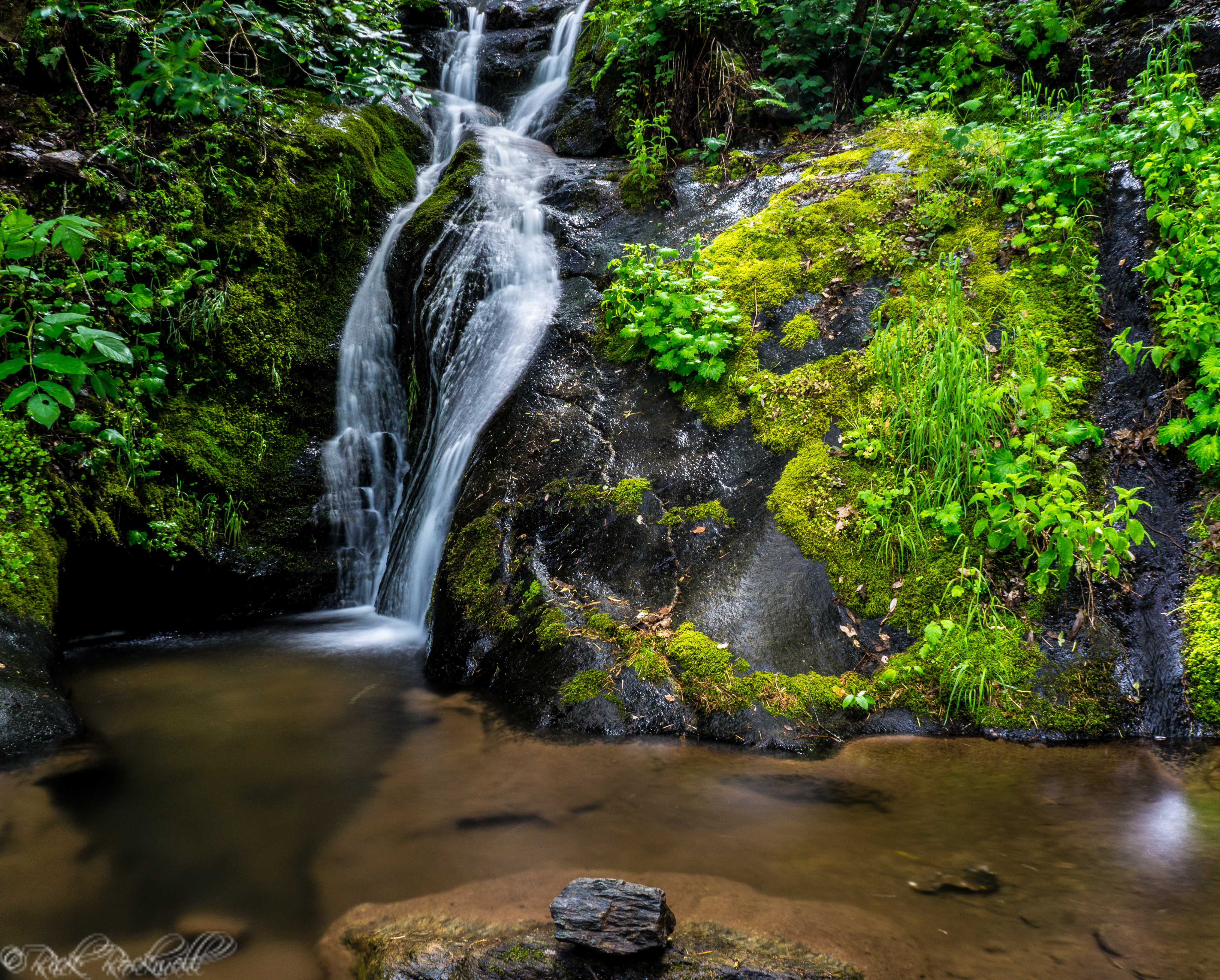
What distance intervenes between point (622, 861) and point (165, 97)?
7580 mm

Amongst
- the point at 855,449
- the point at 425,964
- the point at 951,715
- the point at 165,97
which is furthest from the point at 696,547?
the point at 165,97

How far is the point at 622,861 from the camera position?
2.47m

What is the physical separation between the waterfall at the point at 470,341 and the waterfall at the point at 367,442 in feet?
1.00

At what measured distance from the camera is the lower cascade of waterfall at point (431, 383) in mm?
5555

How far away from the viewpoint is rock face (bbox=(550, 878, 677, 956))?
192cm

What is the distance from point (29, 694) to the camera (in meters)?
3.60

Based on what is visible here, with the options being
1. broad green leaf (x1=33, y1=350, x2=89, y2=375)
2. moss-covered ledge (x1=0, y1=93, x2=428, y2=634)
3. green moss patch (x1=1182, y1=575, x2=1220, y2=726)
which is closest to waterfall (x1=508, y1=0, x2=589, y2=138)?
moss-covered ledge (x1=0, y1=93, x2=428, y2=634)

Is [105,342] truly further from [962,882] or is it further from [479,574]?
[962,882]

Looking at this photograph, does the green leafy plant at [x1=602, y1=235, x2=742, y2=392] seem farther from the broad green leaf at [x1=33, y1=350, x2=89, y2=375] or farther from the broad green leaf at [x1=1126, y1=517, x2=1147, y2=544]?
the broad green leaf at [x1=33, y1=350, x2=89, y2=375]

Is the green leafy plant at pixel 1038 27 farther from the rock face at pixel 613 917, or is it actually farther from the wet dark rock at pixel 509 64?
the rock face at pixel 613 917

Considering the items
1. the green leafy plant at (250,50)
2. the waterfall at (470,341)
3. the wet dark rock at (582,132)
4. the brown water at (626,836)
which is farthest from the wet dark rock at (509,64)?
the brown water at (626,836)

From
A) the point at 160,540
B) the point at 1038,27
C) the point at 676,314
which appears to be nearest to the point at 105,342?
the point at 160,540

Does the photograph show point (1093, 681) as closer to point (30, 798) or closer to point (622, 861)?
point (622, 861)

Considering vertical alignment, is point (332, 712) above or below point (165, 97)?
below
